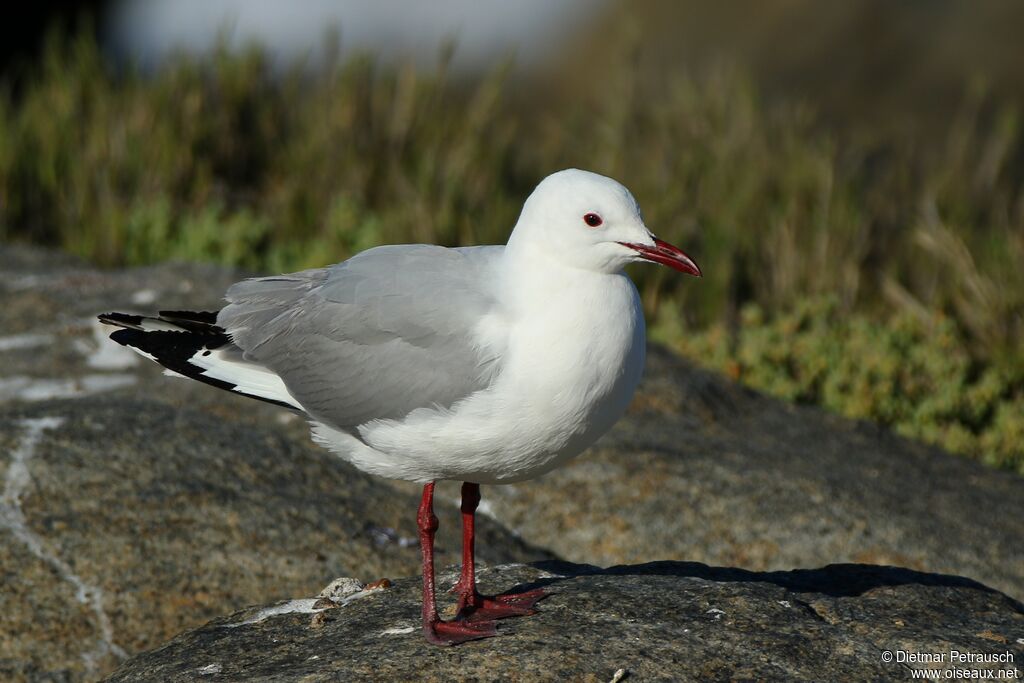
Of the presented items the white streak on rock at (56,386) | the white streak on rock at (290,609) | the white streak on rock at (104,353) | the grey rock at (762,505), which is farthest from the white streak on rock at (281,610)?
the white streak on rock at (104,353)

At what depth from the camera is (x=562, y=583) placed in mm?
3793

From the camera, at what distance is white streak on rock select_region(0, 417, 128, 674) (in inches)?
164

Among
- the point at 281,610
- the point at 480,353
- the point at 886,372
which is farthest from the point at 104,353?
the point at 886,372

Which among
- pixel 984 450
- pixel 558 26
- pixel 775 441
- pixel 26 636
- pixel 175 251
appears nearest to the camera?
pixel 26 636

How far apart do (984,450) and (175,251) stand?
4.83 m

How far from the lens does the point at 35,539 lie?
434 centimetres

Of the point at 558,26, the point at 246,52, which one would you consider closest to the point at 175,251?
the point at 246,52

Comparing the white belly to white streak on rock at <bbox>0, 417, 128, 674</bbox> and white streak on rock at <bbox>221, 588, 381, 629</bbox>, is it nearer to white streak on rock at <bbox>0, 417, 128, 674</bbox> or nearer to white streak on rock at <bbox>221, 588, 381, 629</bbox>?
white streak on rock at <bbox>221, 588, 381, 629</bbox>

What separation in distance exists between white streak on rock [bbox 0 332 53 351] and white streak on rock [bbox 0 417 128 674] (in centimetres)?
136

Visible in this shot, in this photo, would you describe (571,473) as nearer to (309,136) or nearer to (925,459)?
(925,459)

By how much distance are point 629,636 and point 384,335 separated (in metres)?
1.10

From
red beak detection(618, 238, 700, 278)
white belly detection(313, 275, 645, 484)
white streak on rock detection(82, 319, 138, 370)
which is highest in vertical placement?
red beak detection(618, 238, 700, 278)

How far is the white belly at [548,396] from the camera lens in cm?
332

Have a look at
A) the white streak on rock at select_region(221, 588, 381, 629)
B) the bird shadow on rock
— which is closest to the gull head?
the bird shadow on rock
